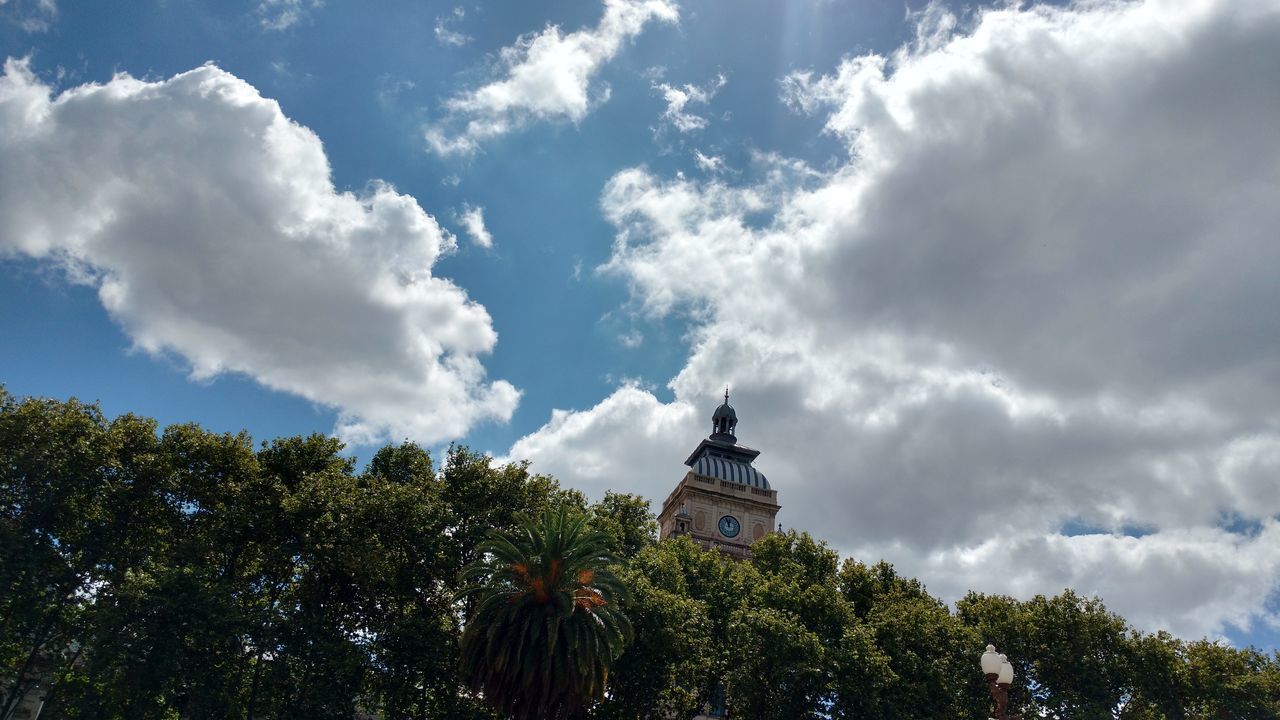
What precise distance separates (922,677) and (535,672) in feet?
73.0

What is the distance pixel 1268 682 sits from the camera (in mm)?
43969

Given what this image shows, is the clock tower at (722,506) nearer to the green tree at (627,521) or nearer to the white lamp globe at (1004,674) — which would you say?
the green tree at (627,521)

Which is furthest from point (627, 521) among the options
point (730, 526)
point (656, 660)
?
point (730, 526)

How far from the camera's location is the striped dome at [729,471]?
86.4 m

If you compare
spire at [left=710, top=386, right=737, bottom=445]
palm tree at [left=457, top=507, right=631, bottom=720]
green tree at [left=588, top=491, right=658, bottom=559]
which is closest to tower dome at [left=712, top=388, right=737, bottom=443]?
spire at [left=710, top=386, right=737, bottom=445]

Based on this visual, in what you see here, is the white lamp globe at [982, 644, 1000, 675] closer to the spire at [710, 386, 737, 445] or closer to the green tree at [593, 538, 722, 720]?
the green tree at [593, 538, 722, 720]

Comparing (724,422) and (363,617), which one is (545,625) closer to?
(363,617)

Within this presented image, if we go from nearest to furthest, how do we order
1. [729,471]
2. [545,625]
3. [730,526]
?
[545,625] < [730,526] < [729,471]

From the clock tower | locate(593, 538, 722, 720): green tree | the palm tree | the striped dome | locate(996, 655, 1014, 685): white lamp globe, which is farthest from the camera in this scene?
the striped dome

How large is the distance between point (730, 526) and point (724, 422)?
1596 centimetres

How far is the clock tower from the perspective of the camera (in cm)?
8169

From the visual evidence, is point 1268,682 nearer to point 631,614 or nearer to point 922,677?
point 922,677

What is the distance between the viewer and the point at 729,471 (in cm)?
8731

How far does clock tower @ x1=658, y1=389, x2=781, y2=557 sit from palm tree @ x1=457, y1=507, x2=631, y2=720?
4634 cm
